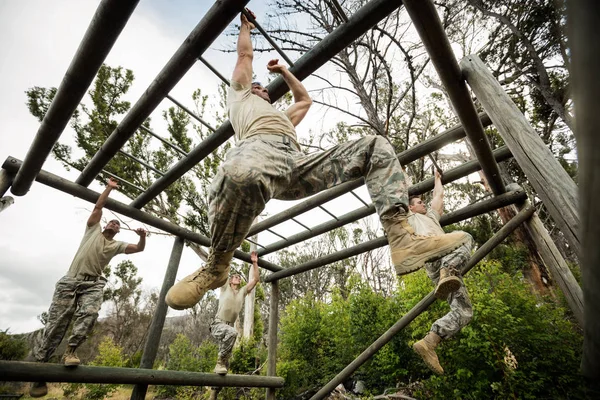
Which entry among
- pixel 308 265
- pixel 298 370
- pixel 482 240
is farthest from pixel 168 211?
pixel 482 240

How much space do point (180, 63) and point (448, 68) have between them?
1655 millimetres

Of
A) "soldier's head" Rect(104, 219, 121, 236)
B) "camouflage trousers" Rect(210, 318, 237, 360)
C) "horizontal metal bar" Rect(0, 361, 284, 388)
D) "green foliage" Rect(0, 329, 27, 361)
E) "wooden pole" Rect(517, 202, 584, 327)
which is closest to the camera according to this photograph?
"horizontal metal bar" Rect(0, 361, 284, 388)

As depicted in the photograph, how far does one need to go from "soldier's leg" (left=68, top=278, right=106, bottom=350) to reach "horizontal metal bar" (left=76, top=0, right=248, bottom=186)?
6.93 feet

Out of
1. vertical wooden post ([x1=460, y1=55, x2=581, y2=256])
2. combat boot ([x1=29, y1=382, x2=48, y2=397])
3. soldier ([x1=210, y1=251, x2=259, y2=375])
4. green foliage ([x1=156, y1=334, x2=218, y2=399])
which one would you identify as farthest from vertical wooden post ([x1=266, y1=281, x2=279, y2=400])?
green foliage ([x1=156, y1=334, x2=218, y2=399])

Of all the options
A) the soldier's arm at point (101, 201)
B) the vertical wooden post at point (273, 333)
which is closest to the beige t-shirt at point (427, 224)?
the vertical wooden post at point (273, 333)

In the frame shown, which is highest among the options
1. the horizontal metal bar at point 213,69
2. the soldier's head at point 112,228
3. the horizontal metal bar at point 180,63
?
the soldier's head at point 112,228

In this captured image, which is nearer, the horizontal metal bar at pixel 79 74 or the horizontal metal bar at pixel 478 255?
the horizontal metal bar at pixel 79 74

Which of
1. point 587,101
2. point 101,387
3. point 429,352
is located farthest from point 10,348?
point 587,101

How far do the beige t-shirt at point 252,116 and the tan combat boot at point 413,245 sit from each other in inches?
33.4

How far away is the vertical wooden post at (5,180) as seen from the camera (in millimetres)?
2375

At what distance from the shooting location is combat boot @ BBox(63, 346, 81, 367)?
7.85 feet

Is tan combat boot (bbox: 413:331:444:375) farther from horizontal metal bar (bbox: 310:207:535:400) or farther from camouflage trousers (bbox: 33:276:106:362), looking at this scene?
camouflage trousers (bbox: 33:276:106:362)

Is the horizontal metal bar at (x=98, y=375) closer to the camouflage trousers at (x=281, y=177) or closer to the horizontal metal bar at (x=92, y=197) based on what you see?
the horizontal metal bar at (x=92, y=197)

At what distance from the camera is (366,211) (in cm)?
335
